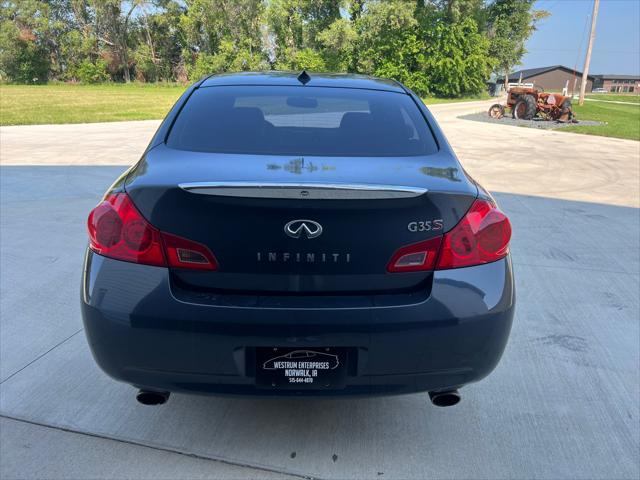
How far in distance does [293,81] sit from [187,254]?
5.03 ft

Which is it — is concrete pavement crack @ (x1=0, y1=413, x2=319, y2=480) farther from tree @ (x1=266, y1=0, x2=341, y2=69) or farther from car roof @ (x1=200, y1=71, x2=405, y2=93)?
tree @ (x1=266, y1=0, x2=341, y2=69)

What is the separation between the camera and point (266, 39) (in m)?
54.6

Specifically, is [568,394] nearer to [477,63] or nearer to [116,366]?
[116,366]

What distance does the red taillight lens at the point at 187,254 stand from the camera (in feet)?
6.24

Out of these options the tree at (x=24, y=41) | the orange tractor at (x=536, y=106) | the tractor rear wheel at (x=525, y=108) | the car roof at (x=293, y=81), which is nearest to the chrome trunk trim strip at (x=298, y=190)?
the car roof at (x=293, y=81)

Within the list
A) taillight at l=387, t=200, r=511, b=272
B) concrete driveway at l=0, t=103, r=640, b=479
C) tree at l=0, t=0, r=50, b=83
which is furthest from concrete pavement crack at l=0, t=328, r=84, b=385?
tree at l=0, t=0, r=50, b=83

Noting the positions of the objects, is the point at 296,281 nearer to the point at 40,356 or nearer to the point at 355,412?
the point at 355,412

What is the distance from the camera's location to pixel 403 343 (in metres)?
1.92

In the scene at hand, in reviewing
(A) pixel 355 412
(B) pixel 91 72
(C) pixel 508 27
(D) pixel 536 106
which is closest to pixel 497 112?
(D) pixel 536 106

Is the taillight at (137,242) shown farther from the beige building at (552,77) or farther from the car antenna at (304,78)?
the beige building at (552,77)

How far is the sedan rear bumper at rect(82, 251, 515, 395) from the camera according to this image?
189cm

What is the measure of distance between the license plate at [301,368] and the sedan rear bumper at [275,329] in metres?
0.03

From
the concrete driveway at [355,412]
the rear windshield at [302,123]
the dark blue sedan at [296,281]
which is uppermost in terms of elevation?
the rear windshield at [302,123]

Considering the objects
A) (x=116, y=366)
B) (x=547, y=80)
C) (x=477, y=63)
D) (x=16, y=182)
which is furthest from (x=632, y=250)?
(x=547, y=80)
